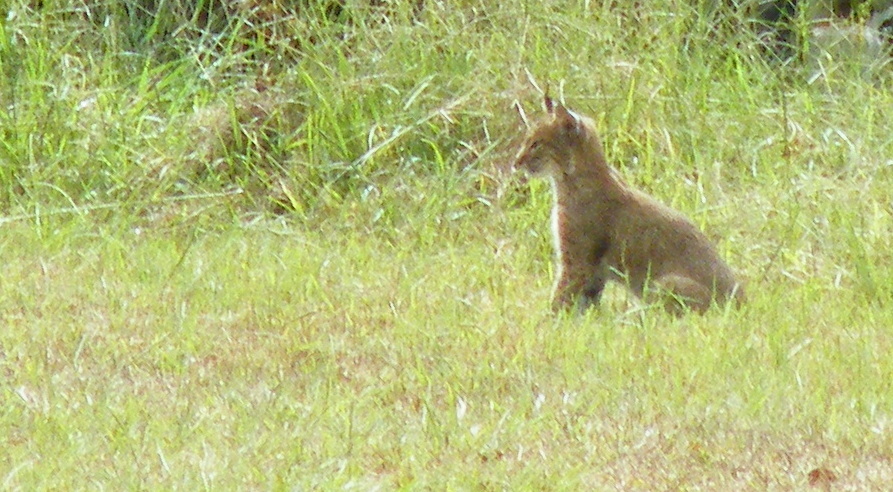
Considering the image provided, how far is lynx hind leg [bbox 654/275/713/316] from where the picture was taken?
6.14m

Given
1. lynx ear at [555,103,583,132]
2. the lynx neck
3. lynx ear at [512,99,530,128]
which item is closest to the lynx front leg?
the lynx neck

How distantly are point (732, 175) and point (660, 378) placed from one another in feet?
8.85

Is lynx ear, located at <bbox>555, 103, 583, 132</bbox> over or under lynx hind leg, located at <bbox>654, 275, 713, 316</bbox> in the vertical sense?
over

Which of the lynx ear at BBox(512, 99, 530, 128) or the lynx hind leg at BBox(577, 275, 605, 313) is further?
the lynx ear at BBox(512, 99, 530, 128)

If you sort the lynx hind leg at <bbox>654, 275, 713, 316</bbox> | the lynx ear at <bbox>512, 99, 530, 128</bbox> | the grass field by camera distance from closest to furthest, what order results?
1. the grass field
2. the lynx hind leg at <bbox>654, 275, 713, 316</bbox>
3. the lynx ear at <bbox>512, 99, 530, 128</bbox>

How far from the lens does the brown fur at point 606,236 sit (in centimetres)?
623

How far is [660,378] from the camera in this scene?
5309 millimetres

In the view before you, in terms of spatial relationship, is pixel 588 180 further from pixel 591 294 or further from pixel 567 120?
pixel 591 294

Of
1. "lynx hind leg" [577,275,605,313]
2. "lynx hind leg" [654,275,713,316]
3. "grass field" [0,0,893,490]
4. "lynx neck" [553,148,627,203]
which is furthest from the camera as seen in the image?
"lynx neck" [553,148,627,203]

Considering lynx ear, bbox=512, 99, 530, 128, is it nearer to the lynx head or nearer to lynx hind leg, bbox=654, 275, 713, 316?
the lynx head

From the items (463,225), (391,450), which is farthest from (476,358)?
(463,225)

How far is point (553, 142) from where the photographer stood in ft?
21.7

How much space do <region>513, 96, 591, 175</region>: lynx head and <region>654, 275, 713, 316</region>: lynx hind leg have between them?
0.63 meters

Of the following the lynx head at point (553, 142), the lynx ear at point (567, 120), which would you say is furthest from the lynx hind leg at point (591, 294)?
the lynx ear at point (567, 120)
